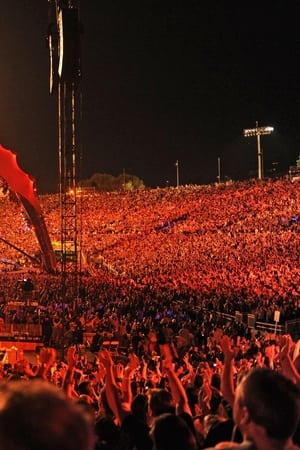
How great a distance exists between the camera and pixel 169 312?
1606 cm

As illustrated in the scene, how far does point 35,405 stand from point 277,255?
83.1 ft

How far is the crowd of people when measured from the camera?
9.95ft

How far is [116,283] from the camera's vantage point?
21828 millimetres

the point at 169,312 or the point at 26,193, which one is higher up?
the point at 26,193

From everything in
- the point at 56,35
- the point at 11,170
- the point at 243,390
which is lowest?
the point at 243,390

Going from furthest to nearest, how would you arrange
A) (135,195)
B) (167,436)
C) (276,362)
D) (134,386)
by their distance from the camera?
1. (135,195)
2. (276,362)
3. (134,386)
4. (167,436)

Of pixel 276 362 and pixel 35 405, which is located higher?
pixel 35 405

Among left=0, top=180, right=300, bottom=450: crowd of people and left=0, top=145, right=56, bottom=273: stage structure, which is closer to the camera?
left=0, top=180, right=300, bottom=450: crowd of people

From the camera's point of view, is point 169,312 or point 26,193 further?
point 26,193

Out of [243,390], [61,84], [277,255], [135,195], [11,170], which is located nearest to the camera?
[243,390]

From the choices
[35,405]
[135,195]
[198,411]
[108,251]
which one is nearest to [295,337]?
[198,411]

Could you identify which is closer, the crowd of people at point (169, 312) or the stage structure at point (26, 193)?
the crowd of people at point (169, 312)

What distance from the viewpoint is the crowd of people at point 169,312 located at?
303cm

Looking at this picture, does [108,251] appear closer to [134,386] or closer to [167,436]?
[134,386]
